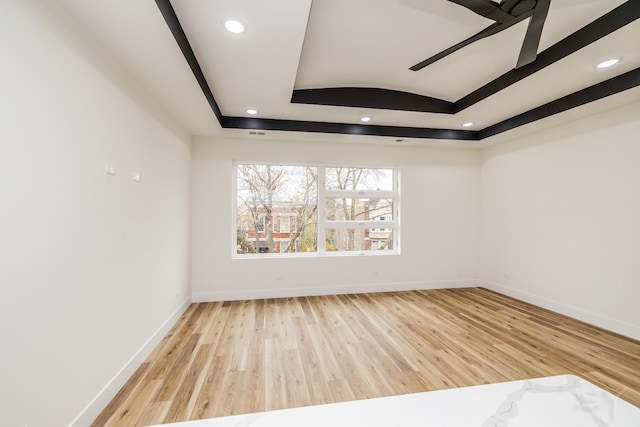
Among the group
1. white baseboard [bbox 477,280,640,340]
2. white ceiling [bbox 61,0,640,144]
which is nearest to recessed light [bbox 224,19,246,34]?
white ceiling [bbox 61,0,640,144]

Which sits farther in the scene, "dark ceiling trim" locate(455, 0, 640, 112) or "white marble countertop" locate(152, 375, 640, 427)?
"dark ceiling trim" locate(455, 0, 640, 112)

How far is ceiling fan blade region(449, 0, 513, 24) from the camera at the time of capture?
55.3 inches

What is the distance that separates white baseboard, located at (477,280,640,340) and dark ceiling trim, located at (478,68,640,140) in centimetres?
229

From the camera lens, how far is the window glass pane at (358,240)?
428 cm

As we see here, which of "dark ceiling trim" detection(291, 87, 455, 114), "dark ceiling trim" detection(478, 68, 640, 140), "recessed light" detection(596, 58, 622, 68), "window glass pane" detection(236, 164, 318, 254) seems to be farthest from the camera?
"window glass pane" detection(236, 164, 318, 254)

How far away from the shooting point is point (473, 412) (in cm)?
71

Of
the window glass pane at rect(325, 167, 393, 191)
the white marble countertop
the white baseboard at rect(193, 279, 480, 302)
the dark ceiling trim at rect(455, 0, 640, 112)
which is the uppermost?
the dark ceiling trim at rect(455, 0, 640, 112)

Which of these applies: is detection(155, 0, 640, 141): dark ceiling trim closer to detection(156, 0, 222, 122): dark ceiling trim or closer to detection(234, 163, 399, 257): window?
detection(156, 0, 222, 122): dark ceiling trim

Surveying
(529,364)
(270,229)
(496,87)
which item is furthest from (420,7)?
(270,229)

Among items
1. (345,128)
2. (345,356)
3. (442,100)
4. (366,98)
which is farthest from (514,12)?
(345,356)

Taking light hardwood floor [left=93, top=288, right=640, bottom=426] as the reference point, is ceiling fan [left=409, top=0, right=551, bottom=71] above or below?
above

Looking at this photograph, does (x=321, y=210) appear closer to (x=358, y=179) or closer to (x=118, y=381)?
(x=358, y=179)

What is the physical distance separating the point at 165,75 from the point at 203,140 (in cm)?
176

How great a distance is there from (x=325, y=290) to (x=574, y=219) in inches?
130
